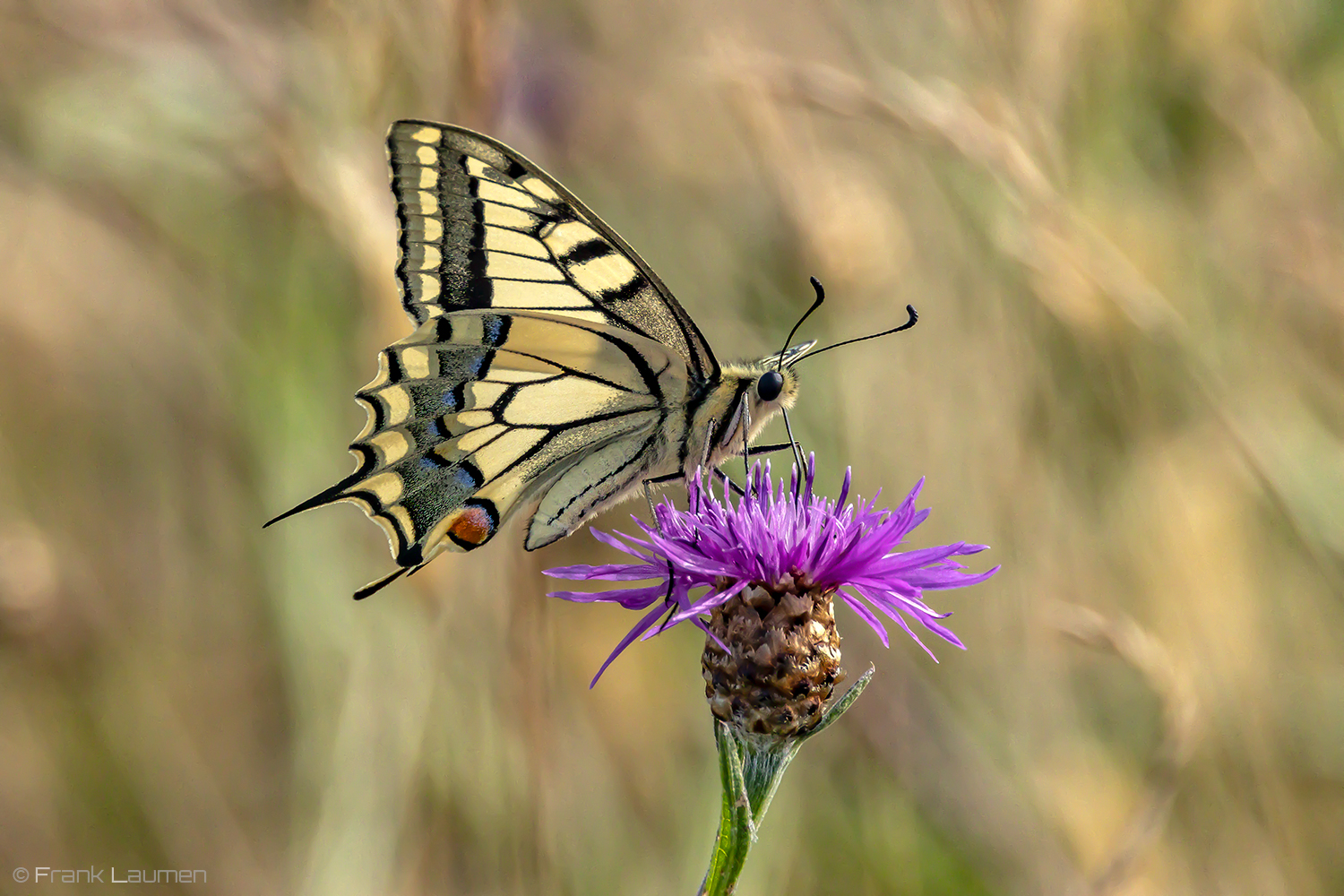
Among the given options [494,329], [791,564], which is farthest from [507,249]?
[791,564]

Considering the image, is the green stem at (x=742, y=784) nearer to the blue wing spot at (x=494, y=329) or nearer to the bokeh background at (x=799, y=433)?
the bokeh background at (x=799, y=433)

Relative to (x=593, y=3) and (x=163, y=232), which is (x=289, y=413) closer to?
(x=163, y=232)

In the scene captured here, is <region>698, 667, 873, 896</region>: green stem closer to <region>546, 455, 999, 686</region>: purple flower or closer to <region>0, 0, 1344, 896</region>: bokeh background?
<region>546, 455, 999, 686</region>: purple flower

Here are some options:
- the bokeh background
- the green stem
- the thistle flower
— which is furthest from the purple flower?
the bokeh background

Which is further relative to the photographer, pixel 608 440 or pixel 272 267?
pixel 272 267

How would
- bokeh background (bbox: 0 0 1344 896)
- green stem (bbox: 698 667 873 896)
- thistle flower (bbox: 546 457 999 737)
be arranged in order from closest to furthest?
green stem (bbox: 698 667 873 896) → thistle flower (bbox: 546 457 999 737) → bokeh background (bbox: 0 0 1344 896)

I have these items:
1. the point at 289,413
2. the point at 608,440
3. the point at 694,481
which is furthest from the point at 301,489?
the point at 694,481
